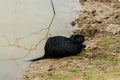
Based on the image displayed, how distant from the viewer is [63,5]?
32.4 ft

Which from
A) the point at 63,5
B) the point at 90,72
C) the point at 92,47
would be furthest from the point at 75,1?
the point at 90,72

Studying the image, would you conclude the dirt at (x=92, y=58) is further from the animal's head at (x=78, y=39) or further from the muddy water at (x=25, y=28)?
the muddy water at (x=25, y=28)

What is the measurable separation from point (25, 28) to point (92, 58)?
2.04 metres

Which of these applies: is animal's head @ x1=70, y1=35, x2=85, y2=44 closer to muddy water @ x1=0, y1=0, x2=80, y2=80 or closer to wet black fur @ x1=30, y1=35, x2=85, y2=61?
wet black fur @ x1=30, y1=35, x2=85, y2=61

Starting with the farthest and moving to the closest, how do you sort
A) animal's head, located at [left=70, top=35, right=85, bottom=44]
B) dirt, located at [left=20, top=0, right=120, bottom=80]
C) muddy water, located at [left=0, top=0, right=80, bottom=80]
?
animal's head, located at [left=70, top=35, right=85, bottom=44], muddy water, located at [left=0, top=0, right=80, bottom=80], dirt, located at [left=20, top=0, right=120, bottom=80]

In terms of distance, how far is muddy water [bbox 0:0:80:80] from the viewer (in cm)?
692

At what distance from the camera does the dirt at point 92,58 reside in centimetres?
601

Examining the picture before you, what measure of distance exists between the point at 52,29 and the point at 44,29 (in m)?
0.20

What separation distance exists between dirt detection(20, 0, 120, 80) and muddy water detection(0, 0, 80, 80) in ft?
0.90

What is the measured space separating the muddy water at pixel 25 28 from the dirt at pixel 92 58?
0.27 meters

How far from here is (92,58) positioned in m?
6.84

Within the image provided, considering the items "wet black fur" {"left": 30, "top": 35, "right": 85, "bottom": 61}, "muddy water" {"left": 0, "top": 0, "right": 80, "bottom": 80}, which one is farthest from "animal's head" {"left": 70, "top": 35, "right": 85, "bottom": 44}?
"muddy water" {"left": 0, "top": 0, "right": 80, "bottom": 80}

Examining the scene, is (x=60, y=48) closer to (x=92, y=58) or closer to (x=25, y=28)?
(x=92, y=58)

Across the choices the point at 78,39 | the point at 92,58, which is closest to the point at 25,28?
the point at 78,39
